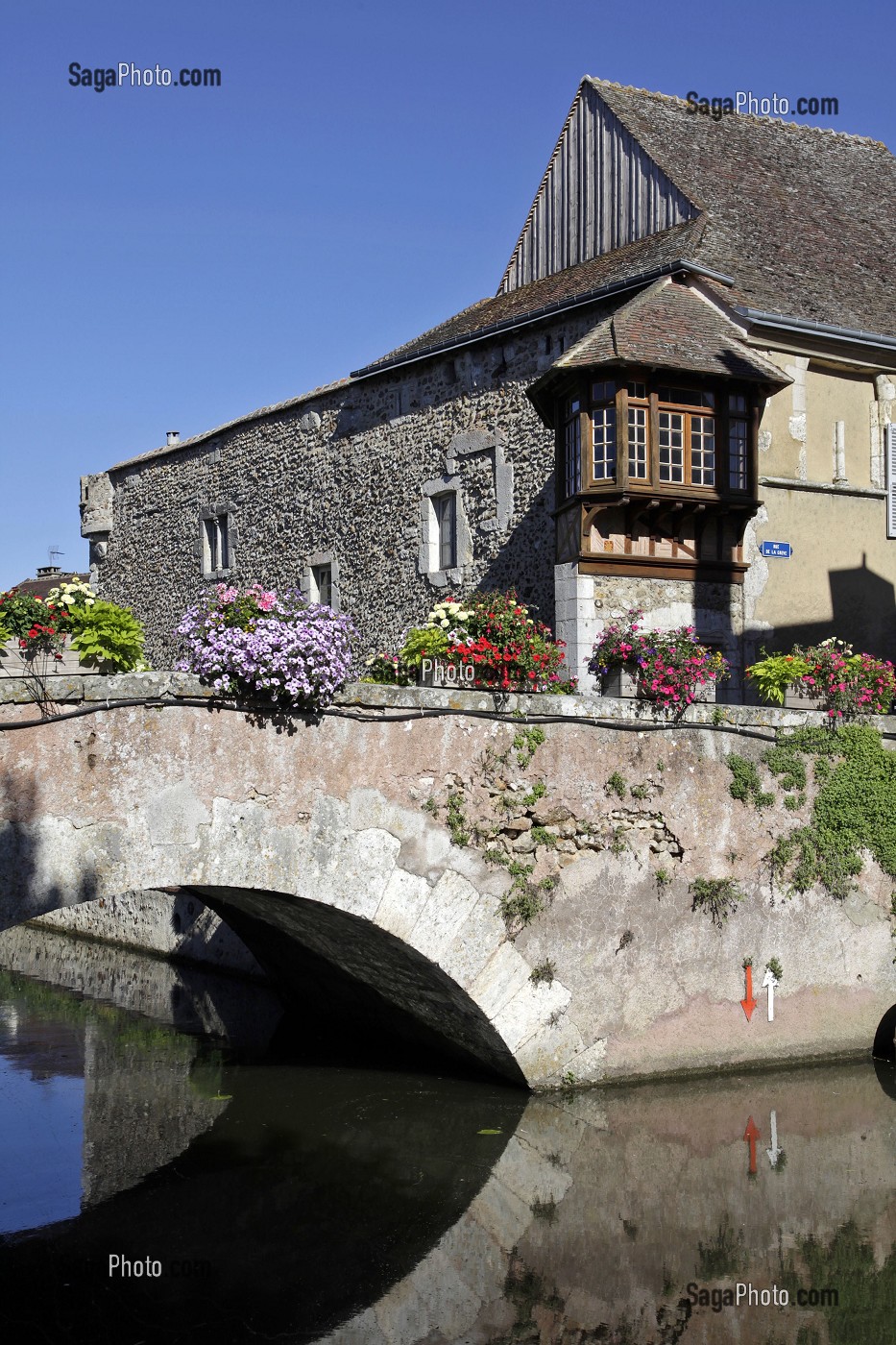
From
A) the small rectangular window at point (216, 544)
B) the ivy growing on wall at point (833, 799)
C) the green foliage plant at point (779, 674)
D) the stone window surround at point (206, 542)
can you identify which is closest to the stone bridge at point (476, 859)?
the ivy growing on wall at point (833, 799)

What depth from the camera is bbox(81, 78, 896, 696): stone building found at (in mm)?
13930

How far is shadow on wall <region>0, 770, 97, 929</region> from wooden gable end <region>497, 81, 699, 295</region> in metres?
11.8

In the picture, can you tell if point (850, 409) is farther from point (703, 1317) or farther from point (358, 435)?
point (703, 1317)

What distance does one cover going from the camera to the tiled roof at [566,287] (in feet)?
51.0

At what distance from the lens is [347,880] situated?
29.6 ft

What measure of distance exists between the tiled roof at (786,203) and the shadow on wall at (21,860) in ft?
32.8

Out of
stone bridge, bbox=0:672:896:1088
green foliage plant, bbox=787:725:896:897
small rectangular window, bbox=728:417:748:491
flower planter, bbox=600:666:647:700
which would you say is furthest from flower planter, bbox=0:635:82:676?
small rectangular window, bbox=728:417:748:491

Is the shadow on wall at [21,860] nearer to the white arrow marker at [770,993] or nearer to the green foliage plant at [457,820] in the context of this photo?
the green foliage plant at [457,820]

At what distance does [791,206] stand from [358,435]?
21.7 feet

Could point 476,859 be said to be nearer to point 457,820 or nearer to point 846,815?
point 457,820

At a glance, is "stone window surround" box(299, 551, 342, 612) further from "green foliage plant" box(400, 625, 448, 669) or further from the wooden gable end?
"green foliage plant" box(400, 625, 448, 669)

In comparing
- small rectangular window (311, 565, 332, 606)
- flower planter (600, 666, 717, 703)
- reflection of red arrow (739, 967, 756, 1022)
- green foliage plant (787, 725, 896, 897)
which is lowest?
reflection of red arrow (739, 967, 756, 1022)

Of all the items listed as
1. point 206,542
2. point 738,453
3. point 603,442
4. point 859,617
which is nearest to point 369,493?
point 206,542

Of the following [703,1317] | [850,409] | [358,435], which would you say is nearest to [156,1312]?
[703,1317]
